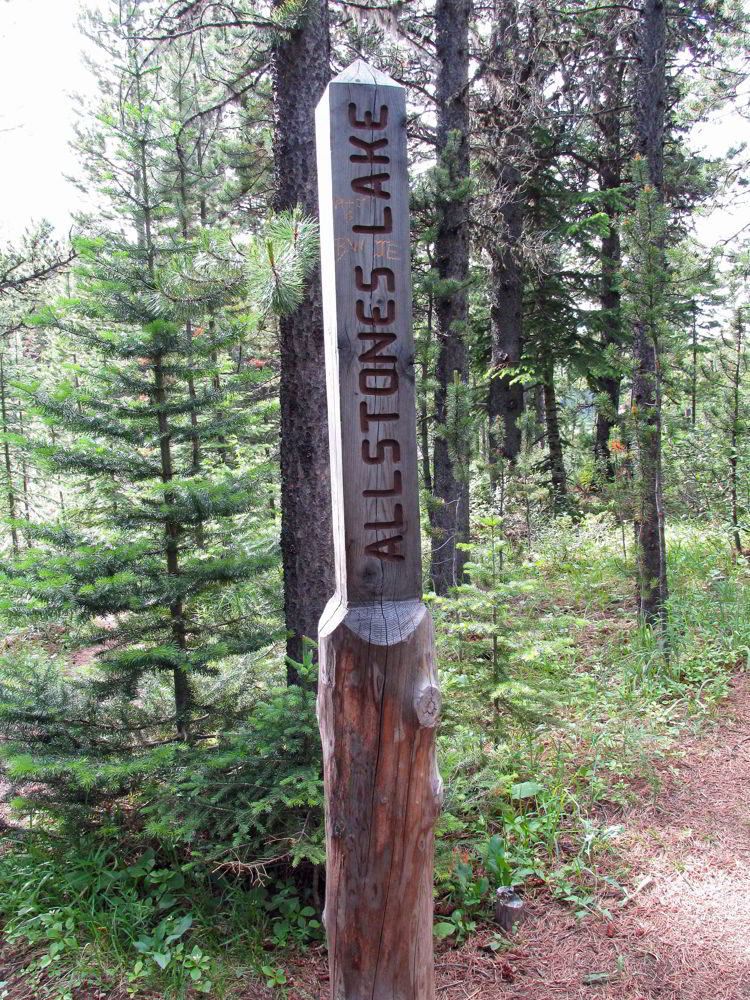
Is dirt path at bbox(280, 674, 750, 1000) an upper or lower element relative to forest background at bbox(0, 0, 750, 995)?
lower

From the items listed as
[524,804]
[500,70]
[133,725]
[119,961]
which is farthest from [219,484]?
[500,70]

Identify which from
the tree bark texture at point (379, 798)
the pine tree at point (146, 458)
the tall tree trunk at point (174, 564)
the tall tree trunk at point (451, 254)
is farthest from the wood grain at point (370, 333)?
the tall tree trunk at point (451, 254)

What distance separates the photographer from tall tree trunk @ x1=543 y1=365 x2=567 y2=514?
12.0 meters

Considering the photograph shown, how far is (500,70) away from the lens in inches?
341

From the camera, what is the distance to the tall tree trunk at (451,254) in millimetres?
7395

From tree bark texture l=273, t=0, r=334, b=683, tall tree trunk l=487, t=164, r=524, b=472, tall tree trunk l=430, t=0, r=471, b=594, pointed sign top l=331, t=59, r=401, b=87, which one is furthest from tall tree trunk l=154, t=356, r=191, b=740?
tall tree trunk l=487, t=164, r=524, b=472

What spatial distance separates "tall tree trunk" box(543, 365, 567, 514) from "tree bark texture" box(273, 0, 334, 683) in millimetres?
7997

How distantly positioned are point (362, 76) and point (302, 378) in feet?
8.32

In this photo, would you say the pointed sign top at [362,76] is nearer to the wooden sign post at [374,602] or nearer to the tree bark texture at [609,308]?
the wooden sign post at [374,602]

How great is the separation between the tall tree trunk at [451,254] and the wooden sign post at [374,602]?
5155mm

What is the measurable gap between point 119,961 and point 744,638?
17.6 feet

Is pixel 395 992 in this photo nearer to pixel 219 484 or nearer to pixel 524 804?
pixel 524 804

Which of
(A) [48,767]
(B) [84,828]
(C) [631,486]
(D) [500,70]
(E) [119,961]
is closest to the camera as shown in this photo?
(E) [119,961]

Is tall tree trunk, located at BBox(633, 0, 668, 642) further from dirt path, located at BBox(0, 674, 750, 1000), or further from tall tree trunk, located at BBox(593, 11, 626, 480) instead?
tall tree trunk, located at BBox(593, 11, 626, 480)
